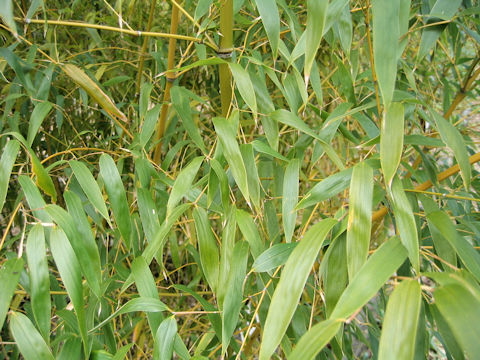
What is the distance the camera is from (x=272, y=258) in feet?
1.61

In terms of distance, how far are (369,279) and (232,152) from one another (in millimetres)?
227

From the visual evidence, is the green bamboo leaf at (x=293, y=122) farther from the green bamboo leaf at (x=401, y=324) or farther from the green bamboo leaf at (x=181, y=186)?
the green bamboo leaf at (x=401, y=324)

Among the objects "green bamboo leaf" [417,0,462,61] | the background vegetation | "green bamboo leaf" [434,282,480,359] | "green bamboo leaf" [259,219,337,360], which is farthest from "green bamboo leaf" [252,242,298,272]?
"green bamboo leaf" [417,0,462,61]

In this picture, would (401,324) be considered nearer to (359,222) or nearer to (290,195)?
(359,222)

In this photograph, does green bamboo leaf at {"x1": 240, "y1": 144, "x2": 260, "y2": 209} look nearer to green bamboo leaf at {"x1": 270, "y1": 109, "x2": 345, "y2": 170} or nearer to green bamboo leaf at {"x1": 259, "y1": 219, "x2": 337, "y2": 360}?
green bamboo leaf at {"x1": 270, "y1": 109, "x2": 345, "y2": 170}

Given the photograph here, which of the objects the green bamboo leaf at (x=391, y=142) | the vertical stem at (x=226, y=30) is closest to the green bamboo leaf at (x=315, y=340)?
the green bamboo leaf at (x=391, y=142)

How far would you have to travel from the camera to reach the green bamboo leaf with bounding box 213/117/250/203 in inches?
19.1

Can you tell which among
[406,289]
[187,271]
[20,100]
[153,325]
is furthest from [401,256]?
[187,271]

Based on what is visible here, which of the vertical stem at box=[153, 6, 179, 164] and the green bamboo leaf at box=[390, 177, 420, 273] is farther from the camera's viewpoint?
the vertical stem at box=[153, 6, 179, 164]

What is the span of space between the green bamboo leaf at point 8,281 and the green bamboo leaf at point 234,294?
8.3 inches

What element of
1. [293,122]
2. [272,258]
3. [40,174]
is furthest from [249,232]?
[40,174]

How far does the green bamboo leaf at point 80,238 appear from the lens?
18.6 inches

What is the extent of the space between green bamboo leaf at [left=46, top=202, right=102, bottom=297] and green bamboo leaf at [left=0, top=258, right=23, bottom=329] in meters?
0.06

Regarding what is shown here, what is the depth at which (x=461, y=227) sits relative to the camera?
0.68m
